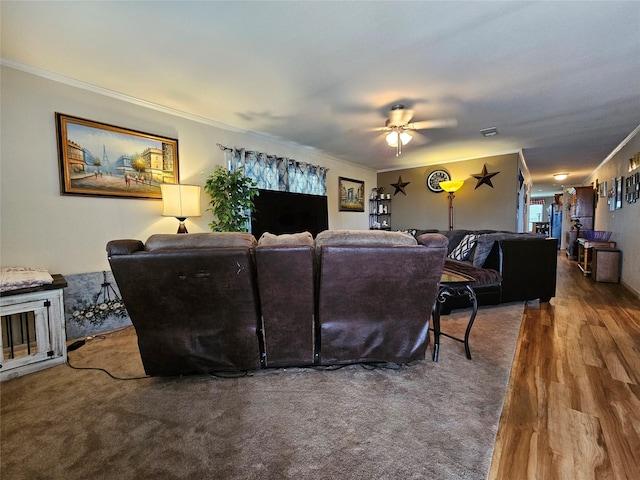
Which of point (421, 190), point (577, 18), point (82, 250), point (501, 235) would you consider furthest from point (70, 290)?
point (421, 190)

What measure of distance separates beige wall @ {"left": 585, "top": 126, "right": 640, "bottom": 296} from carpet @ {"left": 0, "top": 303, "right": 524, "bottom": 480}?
336 centimetres

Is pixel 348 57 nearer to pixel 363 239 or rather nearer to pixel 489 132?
pixel 363 239

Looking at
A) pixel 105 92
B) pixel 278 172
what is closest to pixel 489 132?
pixel 278 172

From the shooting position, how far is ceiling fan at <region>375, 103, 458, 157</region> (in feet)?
9.80

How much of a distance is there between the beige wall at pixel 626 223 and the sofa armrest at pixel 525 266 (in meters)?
1.37

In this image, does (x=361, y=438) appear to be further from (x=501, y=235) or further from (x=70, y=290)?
(x=501, y=235)

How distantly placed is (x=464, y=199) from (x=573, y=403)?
180 inches

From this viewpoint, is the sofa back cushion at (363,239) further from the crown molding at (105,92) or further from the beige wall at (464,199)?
the beige wall at (464,199)

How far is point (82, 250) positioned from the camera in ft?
8.41

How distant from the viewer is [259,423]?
4.52 feet

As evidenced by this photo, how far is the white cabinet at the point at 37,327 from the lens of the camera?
1808 mm

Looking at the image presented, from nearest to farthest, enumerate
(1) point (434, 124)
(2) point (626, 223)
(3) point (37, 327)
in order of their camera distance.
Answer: (3) point (37, 327), (1) point (434, 124), (2) point (626, 223)

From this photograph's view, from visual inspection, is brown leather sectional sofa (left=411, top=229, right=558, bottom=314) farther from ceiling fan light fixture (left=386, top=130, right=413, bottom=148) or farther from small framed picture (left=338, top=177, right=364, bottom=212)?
small framed picture (left=338, top=177, right=364, bottom=212)

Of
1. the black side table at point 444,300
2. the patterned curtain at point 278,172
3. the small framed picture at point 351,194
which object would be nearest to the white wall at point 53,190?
the patterned curtain at point 278,172
